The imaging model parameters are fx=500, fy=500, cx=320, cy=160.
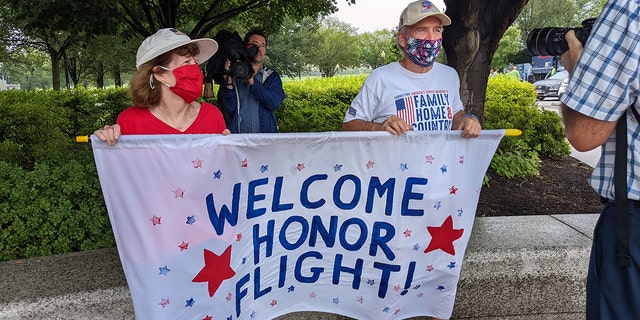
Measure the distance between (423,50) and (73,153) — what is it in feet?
11.3

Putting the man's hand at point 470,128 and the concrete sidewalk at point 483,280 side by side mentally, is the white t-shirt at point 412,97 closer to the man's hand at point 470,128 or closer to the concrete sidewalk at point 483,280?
the man's hand at point 470,128

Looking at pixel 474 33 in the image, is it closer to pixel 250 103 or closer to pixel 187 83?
pixel 250 103

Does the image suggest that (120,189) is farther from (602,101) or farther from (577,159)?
(577,159)

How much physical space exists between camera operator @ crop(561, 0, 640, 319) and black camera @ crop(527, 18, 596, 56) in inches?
1.1

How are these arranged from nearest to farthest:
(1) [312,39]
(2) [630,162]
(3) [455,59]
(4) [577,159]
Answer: (2) [630,162] → (3) [455,59] → (4) [577,159] → (1) [312,39]

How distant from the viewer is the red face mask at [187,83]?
2.48m

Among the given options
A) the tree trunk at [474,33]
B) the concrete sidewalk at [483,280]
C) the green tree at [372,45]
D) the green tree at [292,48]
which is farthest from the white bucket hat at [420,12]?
the green tree at [372,45]

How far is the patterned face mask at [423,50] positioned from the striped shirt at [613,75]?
1097 mm

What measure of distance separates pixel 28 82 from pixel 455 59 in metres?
110

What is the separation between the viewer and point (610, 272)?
1.80m

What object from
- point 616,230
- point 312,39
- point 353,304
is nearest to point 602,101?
point 616,230

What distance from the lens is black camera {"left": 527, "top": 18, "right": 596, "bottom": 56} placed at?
70.6 inches

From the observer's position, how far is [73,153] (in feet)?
15.1

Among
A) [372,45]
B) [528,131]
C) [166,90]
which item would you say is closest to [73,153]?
[166,90]
